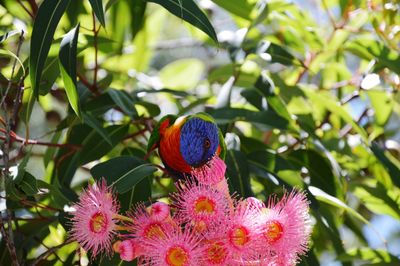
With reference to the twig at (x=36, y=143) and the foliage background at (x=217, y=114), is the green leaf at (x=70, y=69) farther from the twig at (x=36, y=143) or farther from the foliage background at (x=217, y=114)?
the twig at (x=36, y=143)

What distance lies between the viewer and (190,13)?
1.28 meters

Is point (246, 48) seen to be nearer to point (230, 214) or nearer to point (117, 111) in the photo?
point (117, 111)

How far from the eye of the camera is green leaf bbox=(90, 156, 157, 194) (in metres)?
1.24

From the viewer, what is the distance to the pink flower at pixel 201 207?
1083mm

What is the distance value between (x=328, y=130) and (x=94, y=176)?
3.30 ft

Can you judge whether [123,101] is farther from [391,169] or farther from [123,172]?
[391,169]

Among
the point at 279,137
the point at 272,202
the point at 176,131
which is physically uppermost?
the point at 272,202

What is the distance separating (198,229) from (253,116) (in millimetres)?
617

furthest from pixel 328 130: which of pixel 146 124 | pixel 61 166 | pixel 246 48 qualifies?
pixel 61 166

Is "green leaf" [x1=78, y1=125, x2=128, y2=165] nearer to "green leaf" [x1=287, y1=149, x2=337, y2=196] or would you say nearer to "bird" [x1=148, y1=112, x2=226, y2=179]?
"bird" [x1=148, y1=112, x2=226, y2=179]

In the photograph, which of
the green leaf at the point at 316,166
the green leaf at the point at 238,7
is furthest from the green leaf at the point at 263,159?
the green leaf at the point at 238,7

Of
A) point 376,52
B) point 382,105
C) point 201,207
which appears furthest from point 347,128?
point 201,207

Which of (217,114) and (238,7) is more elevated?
(238,7)

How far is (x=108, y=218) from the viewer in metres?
1.09
